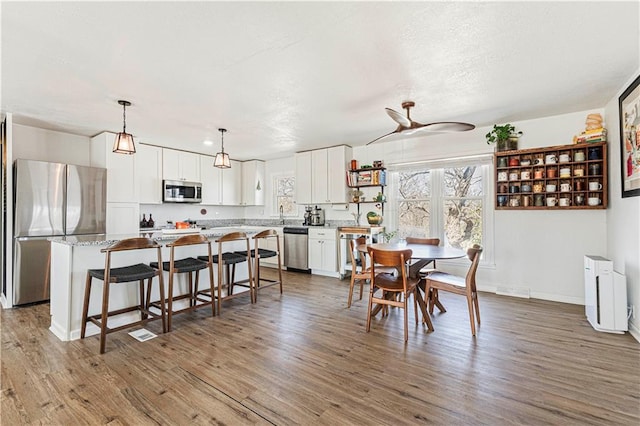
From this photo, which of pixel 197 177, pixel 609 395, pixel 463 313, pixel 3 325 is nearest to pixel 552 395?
pixel 609 395

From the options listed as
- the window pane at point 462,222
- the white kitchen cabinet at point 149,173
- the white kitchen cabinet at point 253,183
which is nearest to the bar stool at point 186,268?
the white kitchen cabinet at point 149,173

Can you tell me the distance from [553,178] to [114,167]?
625cm

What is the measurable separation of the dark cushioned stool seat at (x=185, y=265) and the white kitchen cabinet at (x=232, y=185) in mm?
3387

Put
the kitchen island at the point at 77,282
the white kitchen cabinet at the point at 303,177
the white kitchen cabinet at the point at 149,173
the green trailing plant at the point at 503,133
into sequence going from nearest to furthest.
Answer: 1. the kitchen island at the point at 77,282
2. the green trailing plant at the point at 503,133
3. the white kitchen cabinet at the point at 149,173
4. the white kitchen cabinet at the point at 303,177

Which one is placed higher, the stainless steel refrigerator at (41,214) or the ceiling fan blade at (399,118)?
the ceiling fan blade at (399,118)

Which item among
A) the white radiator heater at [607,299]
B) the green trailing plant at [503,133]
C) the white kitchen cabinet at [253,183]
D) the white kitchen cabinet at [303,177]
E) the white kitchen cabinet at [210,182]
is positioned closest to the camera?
the white radiator heater at [607,299]

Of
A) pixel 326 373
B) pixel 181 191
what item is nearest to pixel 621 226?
pixel 326 373

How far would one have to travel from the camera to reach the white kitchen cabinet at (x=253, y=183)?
22.8ft

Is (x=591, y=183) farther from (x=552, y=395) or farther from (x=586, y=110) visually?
(x=552, y=395)

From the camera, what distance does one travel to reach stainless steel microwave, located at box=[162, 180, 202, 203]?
18.0ft

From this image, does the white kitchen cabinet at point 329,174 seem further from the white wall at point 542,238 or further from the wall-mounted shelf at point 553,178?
the wall-mounted shelf at point 553,178

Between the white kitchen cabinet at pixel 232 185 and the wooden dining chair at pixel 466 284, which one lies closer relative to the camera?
the wooden dining chair at pixel 466 284

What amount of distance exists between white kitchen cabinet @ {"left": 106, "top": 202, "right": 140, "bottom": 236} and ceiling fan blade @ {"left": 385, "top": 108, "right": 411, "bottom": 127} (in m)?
4.31

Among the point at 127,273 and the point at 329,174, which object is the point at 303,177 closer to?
the point at 329,174
